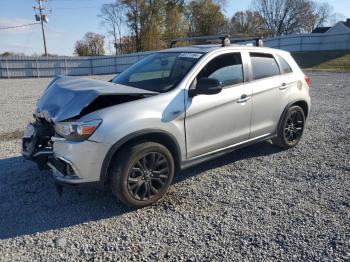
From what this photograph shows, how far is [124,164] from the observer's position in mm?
3498

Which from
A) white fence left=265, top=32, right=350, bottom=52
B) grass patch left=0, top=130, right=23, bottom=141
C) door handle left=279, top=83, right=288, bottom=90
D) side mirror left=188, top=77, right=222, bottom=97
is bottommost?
grass patch left=0, top=130, right=23, bottom=141

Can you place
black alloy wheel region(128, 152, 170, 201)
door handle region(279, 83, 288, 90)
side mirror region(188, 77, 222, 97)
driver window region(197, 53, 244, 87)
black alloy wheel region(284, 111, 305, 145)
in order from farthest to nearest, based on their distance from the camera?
black alloy wheel region(284, 111, 305, 145)
door handle region(279, 83, 288, 90)
driver window region(197, 53, 244, 87)
side mirror region(188, 77, 222, 97)
black alloy wheel region(128, 152, 170, 201)

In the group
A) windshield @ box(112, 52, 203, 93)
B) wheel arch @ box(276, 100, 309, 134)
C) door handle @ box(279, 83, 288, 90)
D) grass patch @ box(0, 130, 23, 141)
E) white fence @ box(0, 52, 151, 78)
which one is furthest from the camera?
white fence @ box(0, 52, 151, 78)

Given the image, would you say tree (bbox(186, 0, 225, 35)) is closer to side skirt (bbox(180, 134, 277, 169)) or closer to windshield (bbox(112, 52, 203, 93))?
windshield (bbox(112, 52, 203, 93))

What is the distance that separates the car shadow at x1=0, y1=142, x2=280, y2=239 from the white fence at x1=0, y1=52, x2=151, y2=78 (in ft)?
86.6

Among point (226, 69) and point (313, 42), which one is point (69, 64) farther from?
point (226, 69)

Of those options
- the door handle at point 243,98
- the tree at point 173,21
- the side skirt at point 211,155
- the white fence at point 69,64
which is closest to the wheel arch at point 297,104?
the side skirt at point 211,155

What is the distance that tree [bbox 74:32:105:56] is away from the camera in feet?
209

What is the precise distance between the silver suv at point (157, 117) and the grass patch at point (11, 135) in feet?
9.28

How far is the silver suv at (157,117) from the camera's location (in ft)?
11.2

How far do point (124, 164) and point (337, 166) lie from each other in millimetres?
3325

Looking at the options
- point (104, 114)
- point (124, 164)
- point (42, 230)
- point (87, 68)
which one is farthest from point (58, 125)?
point (87, 68)

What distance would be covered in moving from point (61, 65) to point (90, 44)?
34.8 meters

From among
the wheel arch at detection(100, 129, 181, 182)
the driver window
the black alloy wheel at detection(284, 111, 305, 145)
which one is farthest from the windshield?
the black alloy wheel at detection(284, 111, 305, 145)
